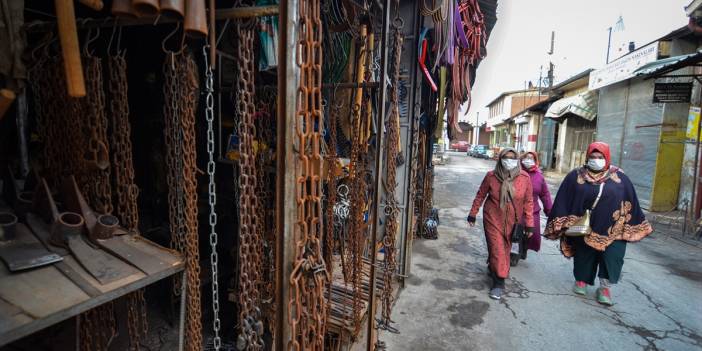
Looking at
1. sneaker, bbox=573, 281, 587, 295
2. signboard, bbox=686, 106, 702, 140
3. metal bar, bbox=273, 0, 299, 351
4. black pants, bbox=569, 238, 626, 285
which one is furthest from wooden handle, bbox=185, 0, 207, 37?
signboard, bbox=686, 106, 702, 140

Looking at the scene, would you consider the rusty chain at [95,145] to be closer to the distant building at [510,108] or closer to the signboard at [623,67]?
the signboard at [623,67]

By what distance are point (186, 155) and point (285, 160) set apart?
906 mm

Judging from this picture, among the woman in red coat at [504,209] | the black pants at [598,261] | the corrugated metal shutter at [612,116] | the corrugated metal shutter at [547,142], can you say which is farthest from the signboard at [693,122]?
the corrugated metal shutter at [547,142]

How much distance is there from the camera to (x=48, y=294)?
4.25 feet

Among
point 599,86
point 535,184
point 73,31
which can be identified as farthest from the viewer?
point 599,86

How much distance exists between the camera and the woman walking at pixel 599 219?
3820 mm

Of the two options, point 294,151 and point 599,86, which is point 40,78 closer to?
point 294,151

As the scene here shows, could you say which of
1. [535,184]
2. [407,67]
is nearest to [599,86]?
[535,184]

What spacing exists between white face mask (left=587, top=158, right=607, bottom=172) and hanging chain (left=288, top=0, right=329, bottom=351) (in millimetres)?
4026

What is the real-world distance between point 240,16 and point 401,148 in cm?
311

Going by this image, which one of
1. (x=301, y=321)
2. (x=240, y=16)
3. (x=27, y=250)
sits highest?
(x=240, y=16)

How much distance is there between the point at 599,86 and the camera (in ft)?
41.0

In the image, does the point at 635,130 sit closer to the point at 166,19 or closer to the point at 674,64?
the point at 674,64

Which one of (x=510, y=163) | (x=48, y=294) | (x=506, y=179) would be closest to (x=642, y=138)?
(x=510, y=163)
